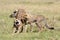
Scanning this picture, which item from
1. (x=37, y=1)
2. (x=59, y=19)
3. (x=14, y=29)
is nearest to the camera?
(x=14, y=29)

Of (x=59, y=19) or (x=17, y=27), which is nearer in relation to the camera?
(x=17, y=27)

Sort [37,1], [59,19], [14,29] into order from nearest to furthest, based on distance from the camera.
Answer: [14,29], [59,19], [37,1]

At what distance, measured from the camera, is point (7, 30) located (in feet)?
37.5

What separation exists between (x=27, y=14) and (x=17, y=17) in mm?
482

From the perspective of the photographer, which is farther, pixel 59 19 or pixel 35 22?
pixel 59 19

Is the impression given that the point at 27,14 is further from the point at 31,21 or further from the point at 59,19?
the point at 59,19

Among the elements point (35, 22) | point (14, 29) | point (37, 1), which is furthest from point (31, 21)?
point (37, 1)

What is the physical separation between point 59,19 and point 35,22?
412 cm

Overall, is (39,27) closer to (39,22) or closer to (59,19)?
(39,22)

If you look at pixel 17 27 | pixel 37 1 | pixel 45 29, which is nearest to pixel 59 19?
pixel 45 29

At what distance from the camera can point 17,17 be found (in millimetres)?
11594

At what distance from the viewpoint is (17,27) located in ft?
37.3

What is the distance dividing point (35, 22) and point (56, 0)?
1621 cm

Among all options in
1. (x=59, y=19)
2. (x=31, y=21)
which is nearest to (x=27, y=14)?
(x=31, y=21)
